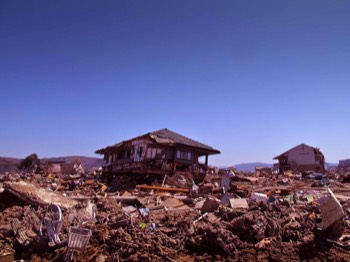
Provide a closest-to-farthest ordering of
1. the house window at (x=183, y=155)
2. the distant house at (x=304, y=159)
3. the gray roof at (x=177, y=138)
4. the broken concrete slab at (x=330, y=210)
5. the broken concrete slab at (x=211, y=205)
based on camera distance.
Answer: the broken concrete slab at (x=330, y=210)
the broken concrete slab at (x=211, y=205)
the house window at (x=183, y=155)
the gray roof at (x=177, y=138)
the distant house at (x=304, y=159)

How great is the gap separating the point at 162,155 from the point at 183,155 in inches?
74.8

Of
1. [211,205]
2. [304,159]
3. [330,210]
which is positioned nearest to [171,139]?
[211,205]

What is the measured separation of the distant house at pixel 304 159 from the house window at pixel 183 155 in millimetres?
24536

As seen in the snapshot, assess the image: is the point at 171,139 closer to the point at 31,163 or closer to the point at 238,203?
the point at 238,203

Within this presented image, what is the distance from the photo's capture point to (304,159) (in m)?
43.0

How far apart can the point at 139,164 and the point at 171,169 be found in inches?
98.0

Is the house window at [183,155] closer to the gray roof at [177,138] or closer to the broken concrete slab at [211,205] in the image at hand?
the gray roof at [177,138]

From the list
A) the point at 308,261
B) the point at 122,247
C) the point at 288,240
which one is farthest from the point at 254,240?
the point at 122,247

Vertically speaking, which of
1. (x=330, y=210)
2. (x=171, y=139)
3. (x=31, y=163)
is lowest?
(x=330, y=210)

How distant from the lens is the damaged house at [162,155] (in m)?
21.9

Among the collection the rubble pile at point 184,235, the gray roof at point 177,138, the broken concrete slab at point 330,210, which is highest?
the gray roof at point 177,138

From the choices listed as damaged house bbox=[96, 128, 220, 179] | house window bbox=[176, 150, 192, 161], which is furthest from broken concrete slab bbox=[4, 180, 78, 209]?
house window bbox=[176, 150, 192, 161]

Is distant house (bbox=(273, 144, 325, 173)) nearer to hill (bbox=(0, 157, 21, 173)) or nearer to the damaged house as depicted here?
the damaged house

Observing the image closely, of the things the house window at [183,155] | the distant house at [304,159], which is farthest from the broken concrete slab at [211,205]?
the distant house at [304,159]
